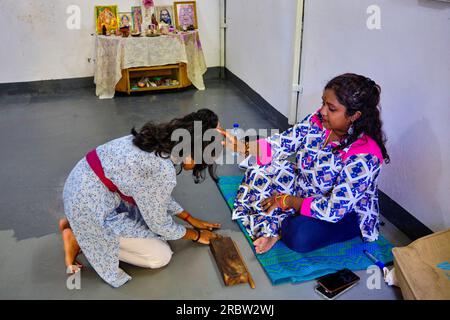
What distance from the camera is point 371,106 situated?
2076 mm

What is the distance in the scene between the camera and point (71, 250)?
7.12 feet

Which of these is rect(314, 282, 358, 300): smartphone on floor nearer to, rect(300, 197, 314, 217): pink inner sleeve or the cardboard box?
the cardboard box

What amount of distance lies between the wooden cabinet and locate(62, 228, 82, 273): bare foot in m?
2.92

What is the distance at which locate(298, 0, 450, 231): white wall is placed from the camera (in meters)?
2.10

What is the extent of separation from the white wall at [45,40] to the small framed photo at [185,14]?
110mm

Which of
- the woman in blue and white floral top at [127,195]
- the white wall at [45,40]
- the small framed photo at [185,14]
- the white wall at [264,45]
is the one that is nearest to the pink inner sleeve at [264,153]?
the woman in blue and white floral top at [127,195]

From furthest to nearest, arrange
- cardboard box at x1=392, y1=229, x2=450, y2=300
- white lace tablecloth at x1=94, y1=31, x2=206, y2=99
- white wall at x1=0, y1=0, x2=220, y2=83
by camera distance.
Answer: white wall at x1=0, y1=0, x2=220, y2=83
white lace tablecloth at x1=94, y1=31, x2=206, y2=99
cardboard box at x1=392, y1=229, x2=450, y2=300

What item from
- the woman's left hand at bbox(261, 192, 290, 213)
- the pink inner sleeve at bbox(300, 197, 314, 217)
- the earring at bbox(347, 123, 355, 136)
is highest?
the earring at bbox(347, 123, 355, 136)

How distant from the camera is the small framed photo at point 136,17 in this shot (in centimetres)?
495

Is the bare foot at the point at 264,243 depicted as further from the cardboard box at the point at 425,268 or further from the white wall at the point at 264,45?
the white wall at the point at 264,45

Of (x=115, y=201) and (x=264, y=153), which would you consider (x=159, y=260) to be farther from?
(x=264, y=153)

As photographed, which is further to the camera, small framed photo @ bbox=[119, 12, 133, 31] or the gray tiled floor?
small framed photo @ bbox=[119, 12, 133, 31]

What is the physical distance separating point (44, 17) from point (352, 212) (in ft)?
13.3

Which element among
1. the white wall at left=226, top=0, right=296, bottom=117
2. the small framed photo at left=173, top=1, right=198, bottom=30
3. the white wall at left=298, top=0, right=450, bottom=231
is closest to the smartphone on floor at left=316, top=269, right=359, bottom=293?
the white wall at left=298, top=0, right=450, bottom=231
